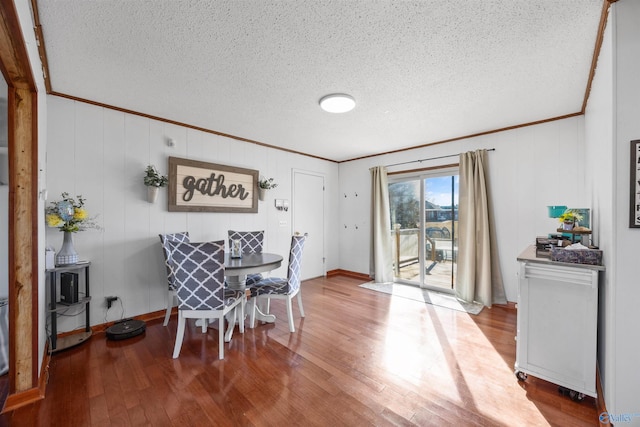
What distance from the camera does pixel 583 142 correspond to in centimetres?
309

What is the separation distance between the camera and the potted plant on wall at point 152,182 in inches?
120

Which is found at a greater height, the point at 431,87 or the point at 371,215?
the point at 431,87

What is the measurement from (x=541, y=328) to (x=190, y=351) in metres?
2.82

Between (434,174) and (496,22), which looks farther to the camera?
(434,174)

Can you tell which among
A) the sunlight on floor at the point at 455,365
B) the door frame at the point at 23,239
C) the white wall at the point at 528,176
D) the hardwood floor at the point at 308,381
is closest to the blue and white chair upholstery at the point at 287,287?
the hardwood floor at the point at 308,381

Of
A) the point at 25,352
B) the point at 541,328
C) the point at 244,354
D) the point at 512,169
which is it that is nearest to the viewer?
the point at 25,352

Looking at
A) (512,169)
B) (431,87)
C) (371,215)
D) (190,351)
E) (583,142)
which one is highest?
(431,87)

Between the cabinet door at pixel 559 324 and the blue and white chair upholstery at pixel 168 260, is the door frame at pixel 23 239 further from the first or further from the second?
the cabinet door at pixel 559 324

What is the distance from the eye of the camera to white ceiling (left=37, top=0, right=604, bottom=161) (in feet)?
5.17

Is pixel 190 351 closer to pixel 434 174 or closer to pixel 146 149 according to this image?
pixel 146 149

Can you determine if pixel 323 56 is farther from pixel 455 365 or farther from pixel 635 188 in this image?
pixel 455 365

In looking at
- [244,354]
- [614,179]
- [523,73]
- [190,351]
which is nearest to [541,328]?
[614,179]

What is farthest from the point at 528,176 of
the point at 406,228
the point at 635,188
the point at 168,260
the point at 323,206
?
the point at 168,260

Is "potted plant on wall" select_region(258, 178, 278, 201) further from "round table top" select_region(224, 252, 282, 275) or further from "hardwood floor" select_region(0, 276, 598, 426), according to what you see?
"hardwood floor" select_region(0, 276, 598, 426)
